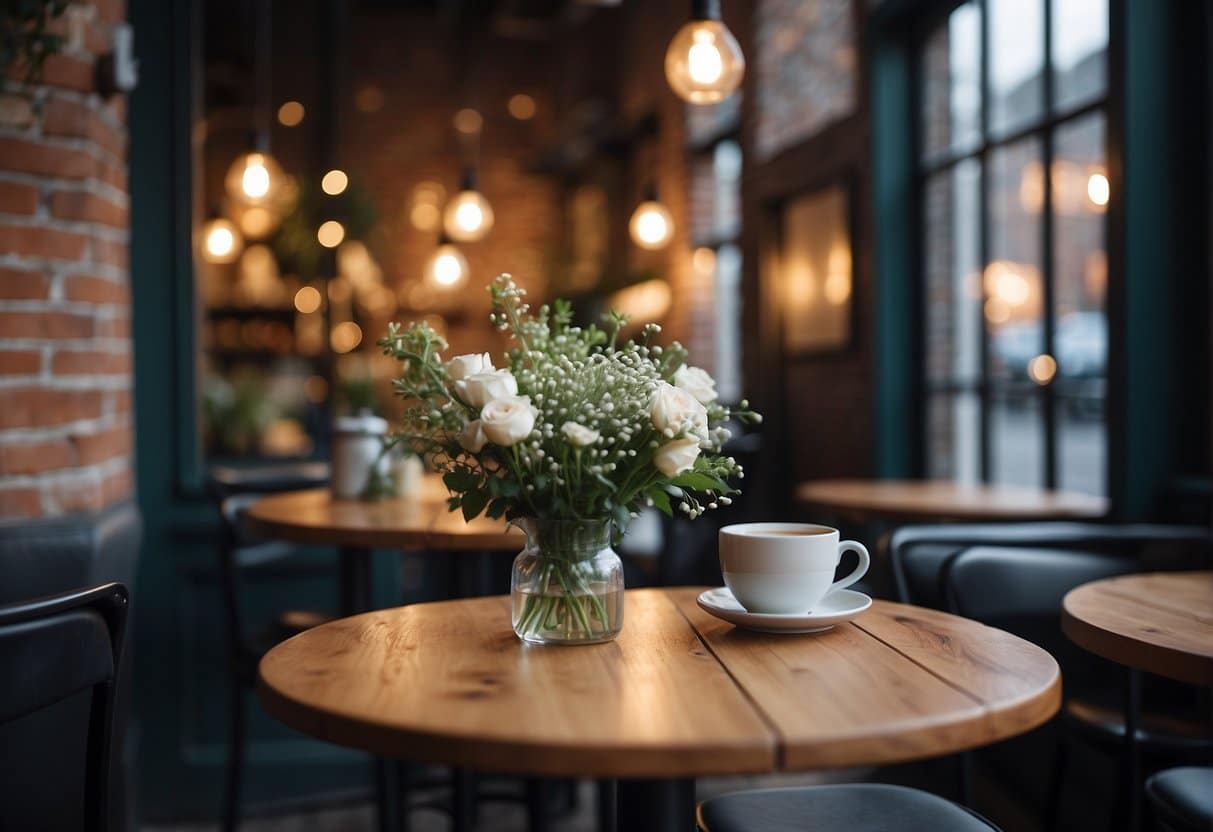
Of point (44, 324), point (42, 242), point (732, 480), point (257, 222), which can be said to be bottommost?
point (732, 480)

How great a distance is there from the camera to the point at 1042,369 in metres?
3.32

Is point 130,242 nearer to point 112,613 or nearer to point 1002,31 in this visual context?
point 112,613

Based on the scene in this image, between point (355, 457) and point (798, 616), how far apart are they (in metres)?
1.55

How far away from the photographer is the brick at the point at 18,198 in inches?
82.4

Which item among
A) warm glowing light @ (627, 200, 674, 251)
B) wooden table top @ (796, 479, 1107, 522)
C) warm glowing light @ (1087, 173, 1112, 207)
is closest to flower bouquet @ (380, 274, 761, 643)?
wooden table top @ (796, 479, 1107, 522)

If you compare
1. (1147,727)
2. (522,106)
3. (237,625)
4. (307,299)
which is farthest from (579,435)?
(522,106)

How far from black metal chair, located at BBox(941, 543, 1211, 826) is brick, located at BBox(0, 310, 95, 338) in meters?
1.70

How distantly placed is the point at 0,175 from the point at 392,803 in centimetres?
150

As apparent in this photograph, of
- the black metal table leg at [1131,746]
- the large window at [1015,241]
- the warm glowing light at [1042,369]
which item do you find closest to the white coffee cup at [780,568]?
the black metal table leg at [1131,746]

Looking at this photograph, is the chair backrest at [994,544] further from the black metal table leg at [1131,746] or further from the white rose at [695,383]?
the white rose at [695,383]

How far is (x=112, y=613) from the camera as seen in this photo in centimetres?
119

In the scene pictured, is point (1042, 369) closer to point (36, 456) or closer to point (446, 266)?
point (446, 266)

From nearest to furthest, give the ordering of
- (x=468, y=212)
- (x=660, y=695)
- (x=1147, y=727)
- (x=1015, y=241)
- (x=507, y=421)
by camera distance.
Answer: (x=660, y=695) < (x=507, y=421) < (x=1147, y=727) < (x=1015, y=241) < (x=468, y=212)

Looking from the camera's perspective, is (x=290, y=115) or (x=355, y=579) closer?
(x=355, y=579)
